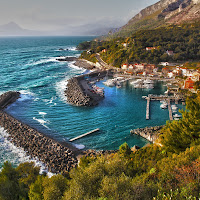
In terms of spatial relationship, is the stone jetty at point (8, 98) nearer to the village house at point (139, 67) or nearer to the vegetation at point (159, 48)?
the vegetation at point (159, 48)

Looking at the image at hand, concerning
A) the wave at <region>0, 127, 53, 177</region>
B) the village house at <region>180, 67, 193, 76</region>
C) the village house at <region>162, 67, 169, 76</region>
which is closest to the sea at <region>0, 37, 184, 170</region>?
the wave at <region>0, 127, 53, 177</region>

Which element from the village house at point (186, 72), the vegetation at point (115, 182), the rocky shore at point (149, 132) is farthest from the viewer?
the village house at point (186, 72)

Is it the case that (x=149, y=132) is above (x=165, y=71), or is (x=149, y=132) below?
below

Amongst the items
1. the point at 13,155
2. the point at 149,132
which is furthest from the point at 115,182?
the point at 149,132

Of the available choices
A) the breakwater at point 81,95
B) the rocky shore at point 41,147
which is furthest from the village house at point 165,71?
the rocky shore at point 41,147

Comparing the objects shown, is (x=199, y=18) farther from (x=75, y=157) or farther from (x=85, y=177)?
(x=85, y=177)

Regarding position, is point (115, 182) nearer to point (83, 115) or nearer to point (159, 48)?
point (83, 115)
